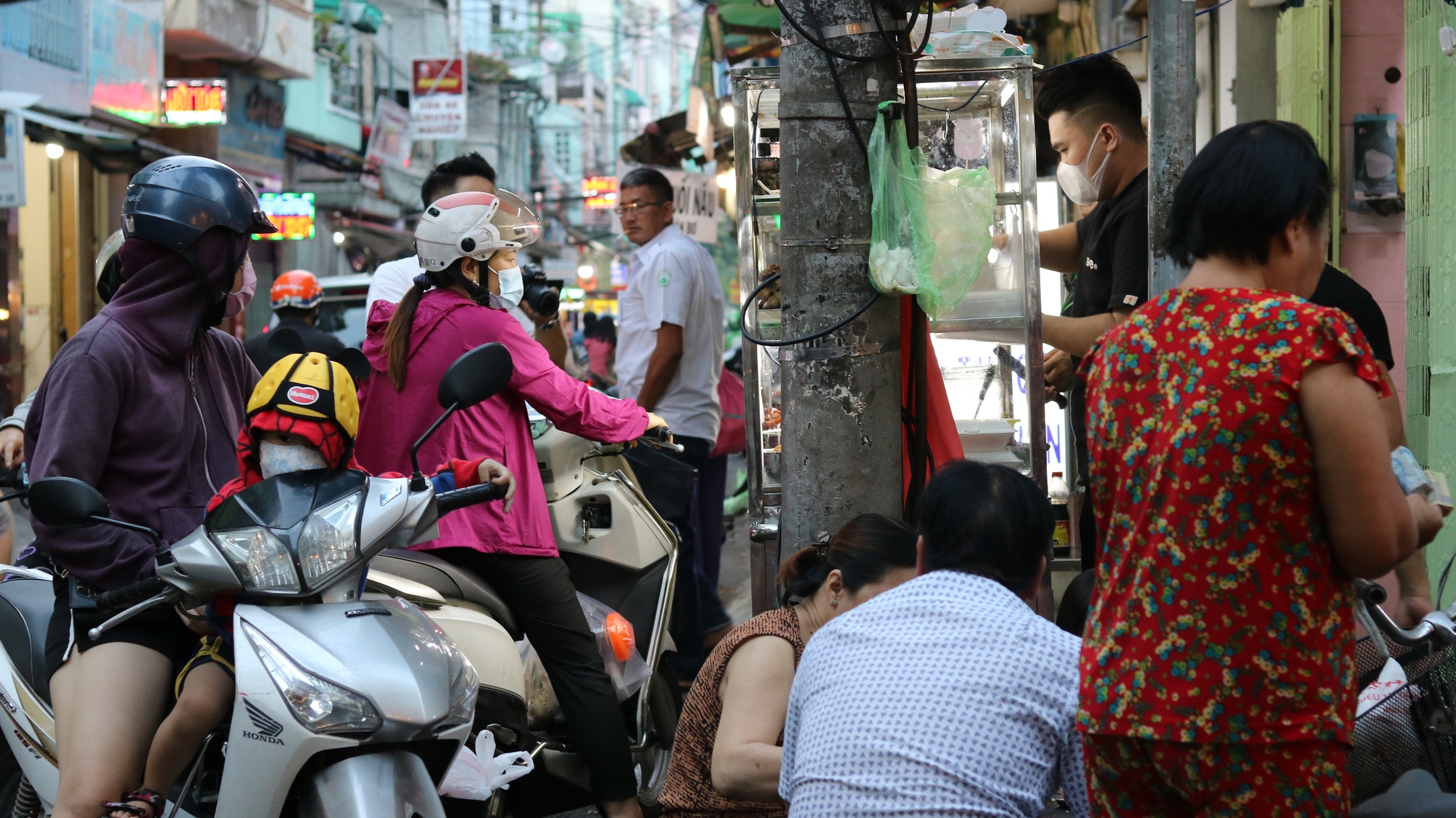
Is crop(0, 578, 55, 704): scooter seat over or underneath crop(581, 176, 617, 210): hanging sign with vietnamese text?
underneath

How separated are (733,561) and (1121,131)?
6.30 m

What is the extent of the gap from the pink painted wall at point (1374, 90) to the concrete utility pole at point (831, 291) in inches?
146

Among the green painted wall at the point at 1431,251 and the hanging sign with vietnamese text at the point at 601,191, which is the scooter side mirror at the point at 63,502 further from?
the hanging sign with vietnamese text at the point at 601,191

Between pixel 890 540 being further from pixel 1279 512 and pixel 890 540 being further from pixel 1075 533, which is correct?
pixel 1075 533

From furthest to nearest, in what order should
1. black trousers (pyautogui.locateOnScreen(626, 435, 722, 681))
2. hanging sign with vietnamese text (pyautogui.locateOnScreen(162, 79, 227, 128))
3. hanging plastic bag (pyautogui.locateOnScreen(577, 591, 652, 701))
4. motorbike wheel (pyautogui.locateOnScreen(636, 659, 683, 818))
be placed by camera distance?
hanging sign with vietnamese text (pyautogui.locateOnScreen(162, 79, 227, 128)) < black trousers (pyautogui.locateOnScreen(626, 435, 722, 681)) < motorbike wheel (pyautogui.locateOnScreen(636, 659, 683, 818)) < hanging plastic bag (pyautogui.locateOnScreen(577, 591, 652, 701))

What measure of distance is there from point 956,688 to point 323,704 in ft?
3.90

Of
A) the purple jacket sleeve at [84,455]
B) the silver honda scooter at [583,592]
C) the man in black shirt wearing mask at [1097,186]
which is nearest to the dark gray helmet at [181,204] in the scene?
the purple jacket sleeve at [84,455]

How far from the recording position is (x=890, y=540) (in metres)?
2.70

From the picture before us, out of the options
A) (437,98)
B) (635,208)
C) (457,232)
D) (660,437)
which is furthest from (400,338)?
(437,98)

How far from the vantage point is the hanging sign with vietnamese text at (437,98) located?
23.4m

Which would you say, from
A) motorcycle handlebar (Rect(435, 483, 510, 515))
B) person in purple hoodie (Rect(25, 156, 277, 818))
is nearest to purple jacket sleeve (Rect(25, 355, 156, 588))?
person in purple hoodie (Rect(25, 156, 277, 818))

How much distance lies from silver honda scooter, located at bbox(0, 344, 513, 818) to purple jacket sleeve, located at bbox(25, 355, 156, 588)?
0.13 m

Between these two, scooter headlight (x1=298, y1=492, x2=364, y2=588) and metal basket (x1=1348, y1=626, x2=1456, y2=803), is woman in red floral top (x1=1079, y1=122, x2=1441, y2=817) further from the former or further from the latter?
scooter headlight (x1=298, y1=492, x2=364, y2=588)

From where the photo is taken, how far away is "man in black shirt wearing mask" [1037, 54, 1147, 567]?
4008 millimetres
